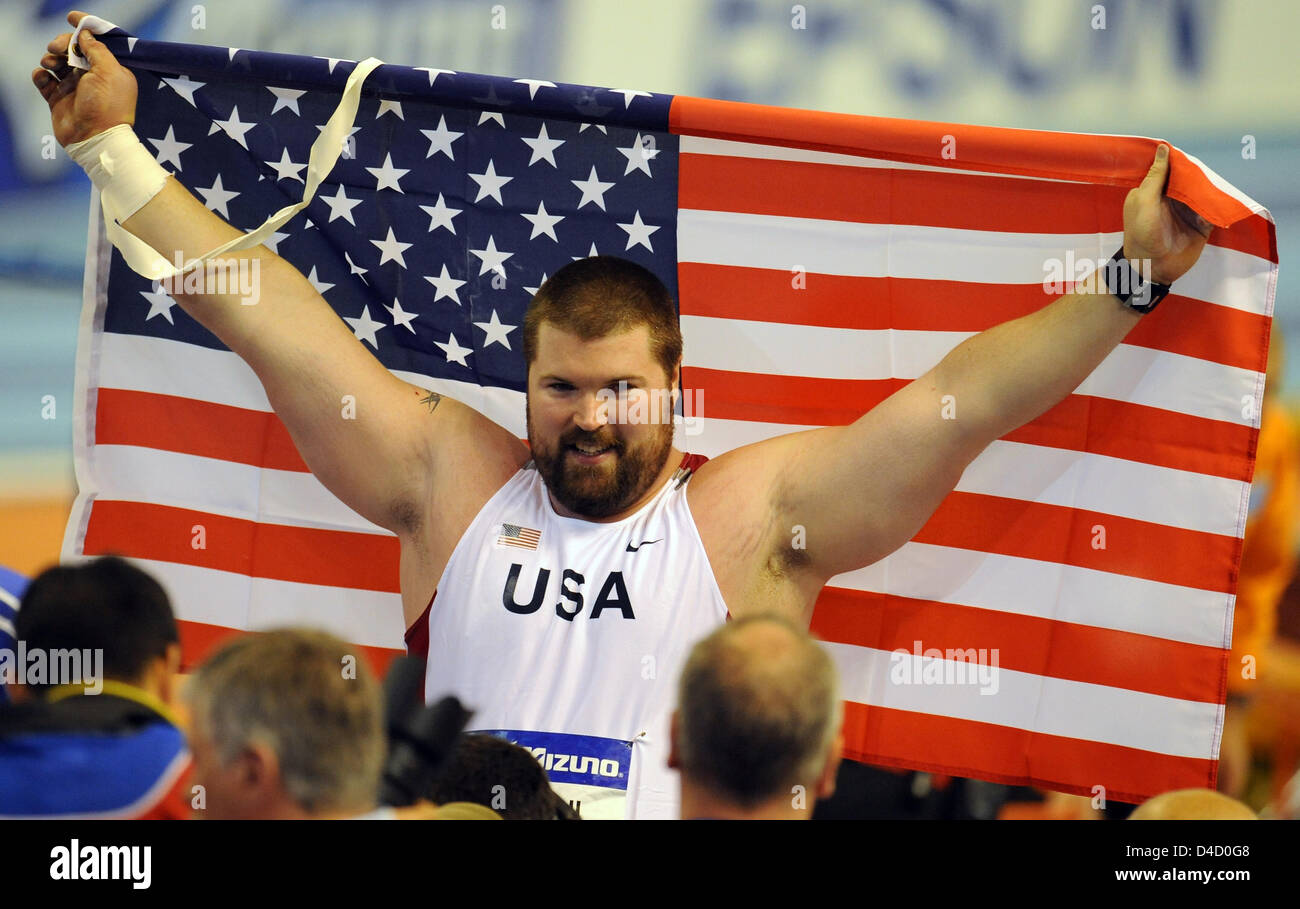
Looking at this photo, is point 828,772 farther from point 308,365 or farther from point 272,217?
point 272,217

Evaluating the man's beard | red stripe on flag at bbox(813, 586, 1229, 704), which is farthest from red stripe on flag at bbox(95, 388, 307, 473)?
red stripe on flag at bbox(813, 586, 1229, 704)

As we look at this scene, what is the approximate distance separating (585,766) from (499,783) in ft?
1.16

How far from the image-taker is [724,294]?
3529 mm

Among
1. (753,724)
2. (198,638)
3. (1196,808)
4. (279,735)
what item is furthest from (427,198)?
(1196,808)

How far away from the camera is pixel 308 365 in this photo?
11.0 feet

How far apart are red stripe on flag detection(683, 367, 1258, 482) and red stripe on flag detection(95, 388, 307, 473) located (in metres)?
1.15

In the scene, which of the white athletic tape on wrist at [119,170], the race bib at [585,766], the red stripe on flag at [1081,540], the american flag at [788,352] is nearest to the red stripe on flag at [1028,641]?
the american flag at [788,352]

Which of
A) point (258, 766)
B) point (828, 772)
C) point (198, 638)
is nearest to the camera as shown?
point (258, 766)

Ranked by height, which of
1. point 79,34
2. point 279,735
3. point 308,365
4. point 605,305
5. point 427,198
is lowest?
point 279,735

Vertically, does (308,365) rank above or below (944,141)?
below

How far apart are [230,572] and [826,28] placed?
2.72 m

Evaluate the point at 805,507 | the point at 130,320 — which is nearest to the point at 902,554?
the point at 805,507

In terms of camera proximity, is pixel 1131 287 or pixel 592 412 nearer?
pixel 1131 287

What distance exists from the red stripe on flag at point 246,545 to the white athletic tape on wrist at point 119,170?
82 cm
